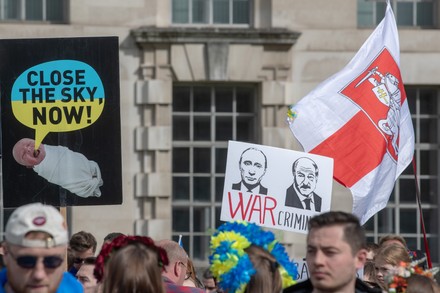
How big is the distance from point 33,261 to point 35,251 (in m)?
0.04

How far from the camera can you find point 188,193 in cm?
1766

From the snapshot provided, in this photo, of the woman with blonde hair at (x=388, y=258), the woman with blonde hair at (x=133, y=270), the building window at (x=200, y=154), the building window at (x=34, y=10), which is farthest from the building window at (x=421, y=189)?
the woman with blonde hair at (x=133, y=270)

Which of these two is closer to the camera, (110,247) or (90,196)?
(110,247)

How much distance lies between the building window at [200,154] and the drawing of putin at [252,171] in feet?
22.1

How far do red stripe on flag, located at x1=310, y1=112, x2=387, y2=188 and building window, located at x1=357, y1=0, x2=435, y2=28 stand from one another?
263 inches

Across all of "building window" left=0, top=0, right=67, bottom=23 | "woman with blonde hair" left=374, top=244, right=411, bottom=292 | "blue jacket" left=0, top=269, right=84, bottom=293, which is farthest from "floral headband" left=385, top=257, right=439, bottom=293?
"building window" left=0, top=0, right=67, bottom=23

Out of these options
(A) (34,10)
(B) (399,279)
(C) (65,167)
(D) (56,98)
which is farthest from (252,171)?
(A) (34,10)

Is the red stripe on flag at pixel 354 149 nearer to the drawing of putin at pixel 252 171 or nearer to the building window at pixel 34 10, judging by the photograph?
the drawing of putin at pixel 252 171

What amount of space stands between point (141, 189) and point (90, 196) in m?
7.78

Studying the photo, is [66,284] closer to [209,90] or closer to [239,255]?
[239,255]

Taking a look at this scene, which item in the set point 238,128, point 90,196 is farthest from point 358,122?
point 238,128

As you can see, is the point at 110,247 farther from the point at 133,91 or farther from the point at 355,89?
the point at 133,91

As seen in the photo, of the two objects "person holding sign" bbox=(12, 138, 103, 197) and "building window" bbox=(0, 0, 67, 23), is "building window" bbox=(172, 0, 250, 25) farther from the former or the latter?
"person holding sign" bbox=(12, 138, 103, 197)

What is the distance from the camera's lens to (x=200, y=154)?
1766 centimetres
